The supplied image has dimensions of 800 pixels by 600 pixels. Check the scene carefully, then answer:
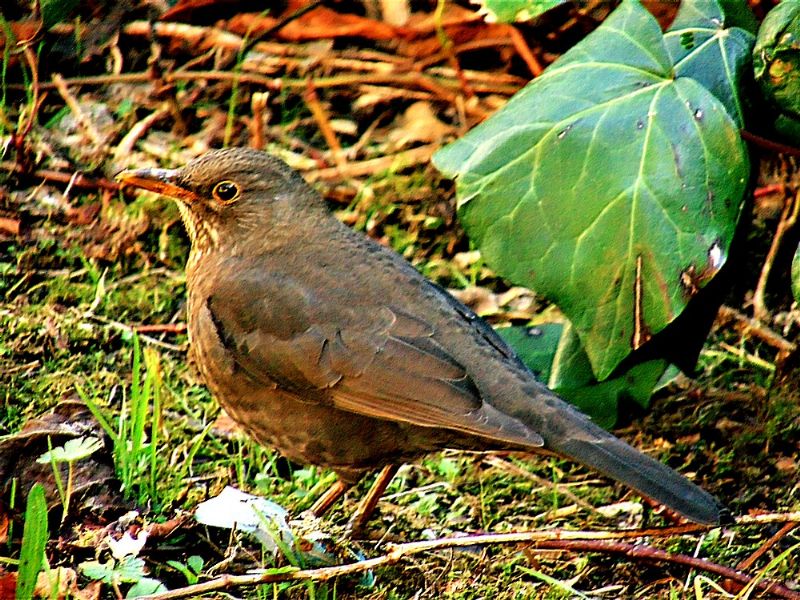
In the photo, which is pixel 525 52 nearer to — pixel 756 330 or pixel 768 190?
pixel 768 190

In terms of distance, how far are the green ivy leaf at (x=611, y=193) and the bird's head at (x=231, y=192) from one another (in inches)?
25.2

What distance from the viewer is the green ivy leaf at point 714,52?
4.36 meters

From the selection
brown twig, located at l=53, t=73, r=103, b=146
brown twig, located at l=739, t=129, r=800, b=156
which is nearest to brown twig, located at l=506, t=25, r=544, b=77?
brown twig, located at l=739, t=129, r=800, b=156

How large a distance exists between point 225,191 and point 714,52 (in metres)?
1.83

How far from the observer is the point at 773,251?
547cm

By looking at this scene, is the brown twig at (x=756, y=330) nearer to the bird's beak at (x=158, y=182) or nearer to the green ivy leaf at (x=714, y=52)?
the green ivy leaf at (x=714, y=52)

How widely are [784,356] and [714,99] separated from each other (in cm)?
137

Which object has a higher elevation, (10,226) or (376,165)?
(10,226)

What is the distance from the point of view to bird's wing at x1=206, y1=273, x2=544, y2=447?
3912mm

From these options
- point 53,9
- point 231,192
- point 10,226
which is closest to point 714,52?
point 231,192

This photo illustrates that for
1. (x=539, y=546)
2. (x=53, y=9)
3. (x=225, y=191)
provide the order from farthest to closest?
(x=53, y=9) → (x=225, y=191) → (x=539, y=546)

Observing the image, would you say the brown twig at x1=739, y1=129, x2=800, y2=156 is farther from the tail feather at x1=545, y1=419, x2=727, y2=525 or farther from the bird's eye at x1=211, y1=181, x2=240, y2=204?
the bird's eye at x1=211, y1=181, x2=240, y2=204

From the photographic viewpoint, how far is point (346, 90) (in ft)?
21.8

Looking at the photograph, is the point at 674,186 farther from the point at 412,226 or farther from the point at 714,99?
the point at 412,226
